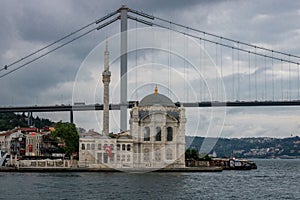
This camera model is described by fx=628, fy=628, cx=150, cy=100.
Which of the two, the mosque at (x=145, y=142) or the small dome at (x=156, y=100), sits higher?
the small dome at (x=156, y=100)

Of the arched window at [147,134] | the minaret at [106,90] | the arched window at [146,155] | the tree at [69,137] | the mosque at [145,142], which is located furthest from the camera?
the tree at [69,137]

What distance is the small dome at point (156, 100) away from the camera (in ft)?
227

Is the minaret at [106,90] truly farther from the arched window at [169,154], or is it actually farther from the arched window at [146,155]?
the arched window at [169,154]

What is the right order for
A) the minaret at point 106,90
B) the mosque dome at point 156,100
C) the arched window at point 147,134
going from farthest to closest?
the minaret at point 106,90
the mosque dome at point 156,100
the arched window at point 147,134

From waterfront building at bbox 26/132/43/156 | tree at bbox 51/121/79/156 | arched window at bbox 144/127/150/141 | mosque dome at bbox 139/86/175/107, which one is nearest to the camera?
arched window at bbox 144/127/150/141

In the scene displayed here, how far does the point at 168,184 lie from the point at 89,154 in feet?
71.8

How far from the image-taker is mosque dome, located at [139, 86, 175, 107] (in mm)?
69188

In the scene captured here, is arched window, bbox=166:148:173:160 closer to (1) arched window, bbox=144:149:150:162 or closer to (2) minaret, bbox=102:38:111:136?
(1) arched window, bbox=144:149:150:162

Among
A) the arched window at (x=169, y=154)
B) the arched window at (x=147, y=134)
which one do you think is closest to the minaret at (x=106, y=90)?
the arched window at (x=147, y=134)

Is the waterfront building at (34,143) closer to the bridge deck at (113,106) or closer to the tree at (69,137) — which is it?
the bridge deck at (113,106)

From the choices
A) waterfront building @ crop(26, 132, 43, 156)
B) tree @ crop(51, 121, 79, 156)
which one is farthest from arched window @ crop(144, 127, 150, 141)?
waterfront building @ crop(26, 132, 43, 156)

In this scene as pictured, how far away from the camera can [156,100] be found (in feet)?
228

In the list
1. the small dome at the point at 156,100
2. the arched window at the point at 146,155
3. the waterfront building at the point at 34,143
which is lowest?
the arched window at the point at 146,155

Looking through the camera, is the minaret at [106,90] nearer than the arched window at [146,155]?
No
